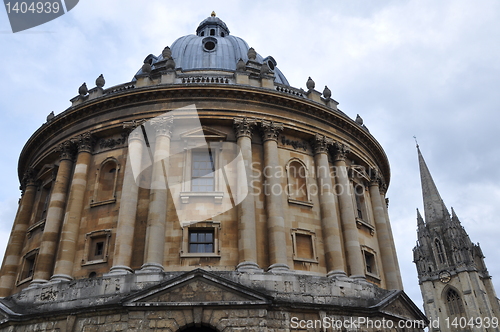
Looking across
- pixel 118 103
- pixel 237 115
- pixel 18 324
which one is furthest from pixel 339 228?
pixel 18 324

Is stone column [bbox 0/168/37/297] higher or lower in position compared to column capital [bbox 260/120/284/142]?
lower

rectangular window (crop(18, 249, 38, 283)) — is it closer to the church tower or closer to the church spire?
the church tower

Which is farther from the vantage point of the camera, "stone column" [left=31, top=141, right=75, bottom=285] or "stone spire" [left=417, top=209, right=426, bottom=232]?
"stone spire" [left=417, top=209, right=426, bottom=232]

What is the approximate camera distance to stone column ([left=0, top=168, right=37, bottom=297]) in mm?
26078

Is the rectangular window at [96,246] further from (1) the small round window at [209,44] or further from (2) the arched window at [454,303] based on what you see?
(2) the arched window at [454,303]

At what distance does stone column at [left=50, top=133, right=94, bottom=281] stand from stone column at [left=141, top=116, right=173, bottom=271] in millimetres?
4423

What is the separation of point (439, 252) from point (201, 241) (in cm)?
8442

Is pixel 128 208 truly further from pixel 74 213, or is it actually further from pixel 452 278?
pixel 452 278

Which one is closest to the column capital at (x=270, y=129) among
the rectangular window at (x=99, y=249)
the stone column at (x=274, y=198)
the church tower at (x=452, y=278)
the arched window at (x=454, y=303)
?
the stone column at (x=274, y=198)

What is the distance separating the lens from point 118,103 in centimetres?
2589

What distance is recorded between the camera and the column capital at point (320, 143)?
2655cm

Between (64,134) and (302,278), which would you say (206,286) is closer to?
(302,278)

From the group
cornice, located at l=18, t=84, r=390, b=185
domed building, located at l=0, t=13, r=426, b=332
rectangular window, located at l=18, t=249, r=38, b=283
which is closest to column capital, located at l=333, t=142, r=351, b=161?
domed building, located at l=0, t=13, r=426, b=332

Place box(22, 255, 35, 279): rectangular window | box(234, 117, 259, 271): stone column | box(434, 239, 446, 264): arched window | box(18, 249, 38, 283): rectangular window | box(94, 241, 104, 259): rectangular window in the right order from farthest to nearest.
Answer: box(434, 239, 446, 264): arched window, box(22, 255, 35, 279): rectangular window, box(18, 249, 38, 283): rectangular window, box(94, 241, 104, 259): rectangular window, box(234, 117, 259, 271): stone column
